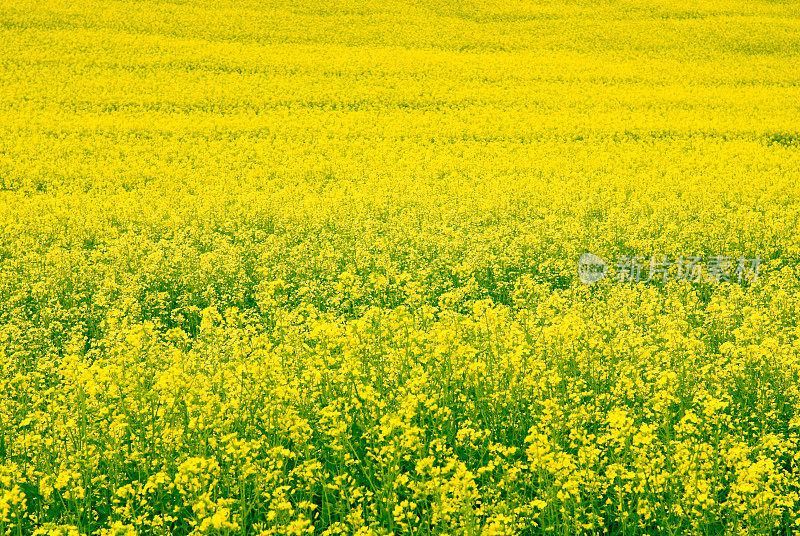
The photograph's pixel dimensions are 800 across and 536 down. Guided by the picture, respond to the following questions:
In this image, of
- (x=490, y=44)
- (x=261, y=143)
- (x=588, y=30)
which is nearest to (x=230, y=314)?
(x=261, y=143)

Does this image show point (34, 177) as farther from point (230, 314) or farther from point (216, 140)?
point (230, 314)

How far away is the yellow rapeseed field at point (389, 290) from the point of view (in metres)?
3.64

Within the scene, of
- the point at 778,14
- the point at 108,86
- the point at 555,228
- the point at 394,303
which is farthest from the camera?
the point at 778,14

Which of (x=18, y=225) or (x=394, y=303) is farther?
(x=18, y=225)

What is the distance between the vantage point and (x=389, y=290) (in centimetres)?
736

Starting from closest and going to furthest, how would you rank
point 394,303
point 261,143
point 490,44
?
point 394,303
point 261,143
point 490,44

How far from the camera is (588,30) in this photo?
24.5 meters

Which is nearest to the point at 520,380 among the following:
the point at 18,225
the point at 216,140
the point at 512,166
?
the point at 18,225

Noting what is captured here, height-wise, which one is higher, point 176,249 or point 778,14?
point 778,14

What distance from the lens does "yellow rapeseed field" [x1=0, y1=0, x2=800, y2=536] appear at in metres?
3.64

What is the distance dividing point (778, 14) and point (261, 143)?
922 inches

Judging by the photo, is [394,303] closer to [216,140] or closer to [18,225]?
[18,225]

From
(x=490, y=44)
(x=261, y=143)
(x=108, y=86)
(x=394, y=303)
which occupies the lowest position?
(x=394, y=303)

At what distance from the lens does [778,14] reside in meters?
26.9
